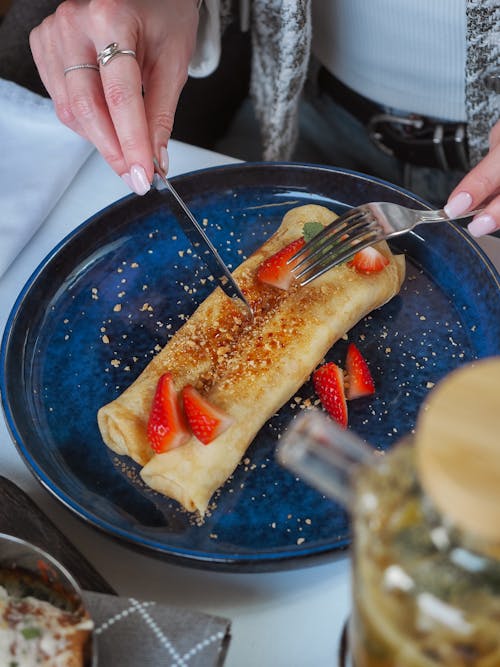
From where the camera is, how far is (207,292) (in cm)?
131

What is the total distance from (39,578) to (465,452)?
1.68ft

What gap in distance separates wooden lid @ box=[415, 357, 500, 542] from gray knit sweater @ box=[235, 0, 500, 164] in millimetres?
1186

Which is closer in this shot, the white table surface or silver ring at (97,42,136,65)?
the white table surface

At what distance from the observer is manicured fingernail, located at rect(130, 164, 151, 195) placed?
118cm

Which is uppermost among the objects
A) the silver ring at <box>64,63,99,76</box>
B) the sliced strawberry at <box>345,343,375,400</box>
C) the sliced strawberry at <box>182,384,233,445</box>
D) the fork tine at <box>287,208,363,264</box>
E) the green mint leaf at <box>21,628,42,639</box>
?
the silver ring at <box>64,63,99,76</box>

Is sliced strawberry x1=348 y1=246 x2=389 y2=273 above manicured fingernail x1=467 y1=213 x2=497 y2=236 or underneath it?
underneath

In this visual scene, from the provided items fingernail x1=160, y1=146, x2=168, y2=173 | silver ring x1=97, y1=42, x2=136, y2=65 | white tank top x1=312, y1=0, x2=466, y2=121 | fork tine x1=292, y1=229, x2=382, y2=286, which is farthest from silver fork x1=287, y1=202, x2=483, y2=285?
white tank top x1=312, y1=0, x2=466, y2=121

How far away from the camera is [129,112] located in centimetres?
118

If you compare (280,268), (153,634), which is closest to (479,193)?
(280,268)

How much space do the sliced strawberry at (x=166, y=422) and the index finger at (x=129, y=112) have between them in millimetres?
332

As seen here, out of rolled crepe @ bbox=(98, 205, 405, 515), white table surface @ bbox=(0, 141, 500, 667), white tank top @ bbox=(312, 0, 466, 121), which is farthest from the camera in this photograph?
white tank top @ bbox=(312, 0, 466, 121)

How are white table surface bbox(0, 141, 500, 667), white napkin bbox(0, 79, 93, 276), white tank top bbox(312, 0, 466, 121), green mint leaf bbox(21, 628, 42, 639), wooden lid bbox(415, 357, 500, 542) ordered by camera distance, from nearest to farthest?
wooden lid bbox(415, 357, 500, 542) < green mint leaf bbox(21, 628, 42, 639) < white table surface bbox(0, 141, 500, 667) < white napkin bbox(0, 79, 93, 276) < white tank top bbox(312, 0, 466, 121)

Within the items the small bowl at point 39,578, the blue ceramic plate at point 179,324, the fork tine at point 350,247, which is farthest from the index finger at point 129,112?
the small bowl at point 39,578

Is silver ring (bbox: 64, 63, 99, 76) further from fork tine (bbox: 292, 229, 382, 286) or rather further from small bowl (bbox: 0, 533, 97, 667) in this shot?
small bowl (bbox: 0, 533, 97, 667)
